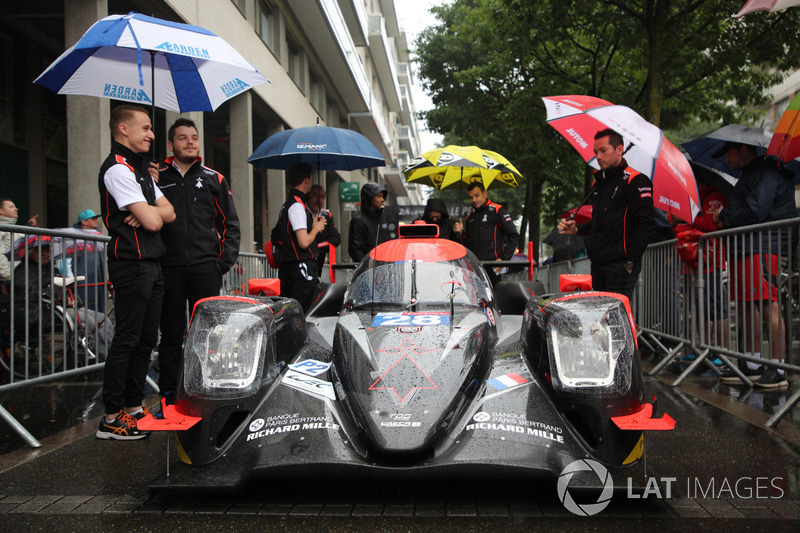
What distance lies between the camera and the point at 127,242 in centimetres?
379

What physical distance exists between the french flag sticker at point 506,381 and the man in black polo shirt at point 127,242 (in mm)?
2164

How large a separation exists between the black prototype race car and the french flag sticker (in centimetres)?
1

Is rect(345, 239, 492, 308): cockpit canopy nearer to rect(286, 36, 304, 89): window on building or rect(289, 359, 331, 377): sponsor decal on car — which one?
rect(289, 359, 331, 377): sponsor decal on car

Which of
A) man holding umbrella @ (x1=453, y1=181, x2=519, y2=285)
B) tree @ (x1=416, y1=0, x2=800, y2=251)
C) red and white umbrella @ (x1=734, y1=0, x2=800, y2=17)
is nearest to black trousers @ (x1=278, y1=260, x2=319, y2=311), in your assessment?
man holding umbrella @ (x1=453, y1=181, x2=519, y2=285)

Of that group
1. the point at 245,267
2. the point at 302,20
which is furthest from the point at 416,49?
the point at 245,267

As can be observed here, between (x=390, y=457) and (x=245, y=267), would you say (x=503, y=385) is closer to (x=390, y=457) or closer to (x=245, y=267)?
(x=390, y=457)

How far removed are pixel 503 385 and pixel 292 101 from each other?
15190 millimetres

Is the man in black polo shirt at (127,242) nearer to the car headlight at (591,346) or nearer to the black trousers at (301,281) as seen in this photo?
the black trousers at (301,281)

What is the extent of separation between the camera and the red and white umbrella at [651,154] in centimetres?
500

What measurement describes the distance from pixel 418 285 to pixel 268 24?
13550 mm

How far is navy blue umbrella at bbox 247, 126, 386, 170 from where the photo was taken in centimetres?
651

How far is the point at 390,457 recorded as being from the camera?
254 centimetres

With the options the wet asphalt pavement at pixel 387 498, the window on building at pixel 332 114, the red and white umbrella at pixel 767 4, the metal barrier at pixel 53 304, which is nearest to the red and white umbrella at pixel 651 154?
the red and white umbrella at pixel 767 4

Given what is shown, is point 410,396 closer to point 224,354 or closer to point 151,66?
point 224,354
